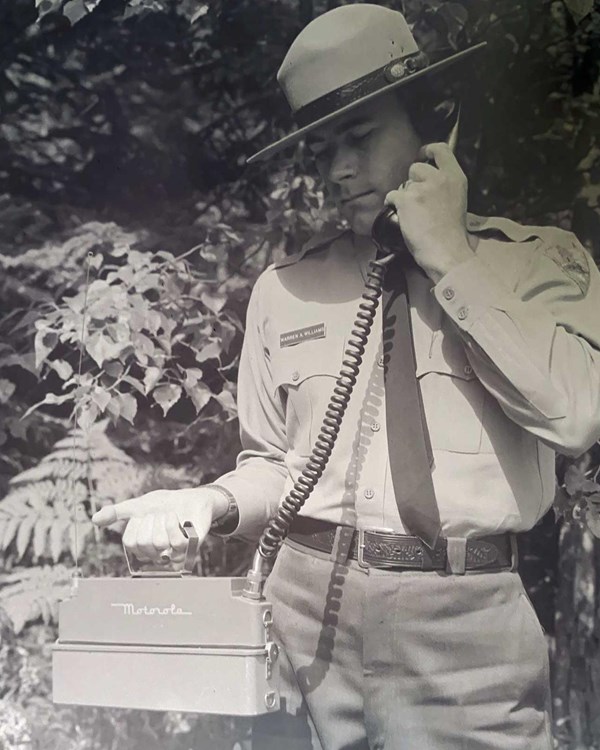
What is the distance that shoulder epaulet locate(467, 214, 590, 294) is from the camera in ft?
5.83

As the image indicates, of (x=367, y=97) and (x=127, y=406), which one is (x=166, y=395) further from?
(x=367, y=97)

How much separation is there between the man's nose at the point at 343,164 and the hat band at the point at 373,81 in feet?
0.26

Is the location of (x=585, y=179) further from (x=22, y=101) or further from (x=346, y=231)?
(x=22, y=101)

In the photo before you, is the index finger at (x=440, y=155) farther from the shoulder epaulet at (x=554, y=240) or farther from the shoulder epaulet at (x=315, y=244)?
the shoulder epaulet at (x=315, y=244)

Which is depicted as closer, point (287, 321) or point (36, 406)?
point (287, 321)

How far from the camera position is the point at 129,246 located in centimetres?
225

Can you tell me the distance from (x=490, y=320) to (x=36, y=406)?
44.8 inches

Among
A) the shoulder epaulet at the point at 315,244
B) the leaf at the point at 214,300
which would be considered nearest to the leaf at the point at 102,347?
the leaf at the point at 214,300

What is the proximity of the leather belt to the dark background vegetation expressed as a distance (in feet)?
1.50

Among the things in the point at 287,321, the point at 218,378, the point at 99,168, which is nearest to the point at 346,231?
the point at 287,321

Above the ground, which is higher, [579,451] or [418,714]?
[579,451]

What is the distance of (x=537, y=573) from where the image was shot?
1867 millimetres

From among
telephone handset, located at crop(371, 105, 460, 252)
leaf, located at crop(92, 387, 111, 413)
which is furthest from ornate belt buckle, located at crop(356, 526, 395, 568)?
leaf, located at crop(92, 387, 111, 413)

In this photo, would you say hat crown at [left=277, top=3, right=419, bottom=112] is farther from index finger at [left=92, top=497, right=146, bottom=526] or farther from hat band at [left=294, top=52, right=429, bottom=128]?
index finger at [left=92, top=497, right=146, bottom=526]
